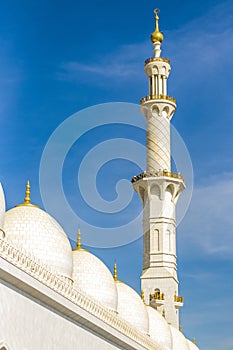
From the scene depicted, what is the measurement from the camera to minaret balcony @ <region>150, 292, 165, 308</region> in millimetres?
36625

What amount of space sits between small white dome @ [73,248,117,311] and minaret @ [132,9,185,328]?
509 inches

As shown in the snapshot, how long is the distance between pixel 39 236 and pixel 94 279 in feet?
14.9

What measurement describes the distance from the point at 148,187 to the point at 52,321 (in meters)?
22.2

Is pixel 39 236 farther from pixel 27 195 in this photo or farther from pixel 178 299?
pixel 178 299

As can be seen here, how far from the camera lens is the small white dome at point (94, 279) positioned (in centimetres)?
2280

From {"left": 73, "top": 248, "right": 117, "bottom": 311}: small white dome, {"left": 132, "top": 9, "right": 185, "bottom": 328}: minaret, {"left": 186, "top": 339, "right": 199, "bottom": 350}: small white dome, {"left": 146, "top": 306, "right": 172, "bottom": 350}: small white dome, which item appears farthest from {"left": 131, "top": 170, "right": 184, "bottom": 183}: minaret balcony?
{"left": 73, "top": 248, "right": 117, "bottom": 311}: small white dome

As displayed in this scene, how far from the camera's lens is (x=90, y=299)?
1955cm

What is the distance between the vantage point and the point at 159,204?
38406mm

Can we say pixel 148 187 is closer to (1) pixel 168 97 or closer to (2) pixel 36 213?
(1) pixel 168 97

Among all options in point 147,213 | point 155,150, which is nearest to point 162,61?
point 155,150

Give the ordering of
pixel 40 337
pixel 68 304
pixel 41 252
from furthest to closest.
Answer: pixel 41 252, pixel 68 304, pixel 40 337

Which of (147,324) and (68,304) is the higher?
(147,324)

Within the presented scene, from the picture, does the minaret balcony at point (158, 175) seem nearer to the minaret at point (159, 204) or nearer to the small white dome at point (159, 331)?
the minaret at point (159, 204)

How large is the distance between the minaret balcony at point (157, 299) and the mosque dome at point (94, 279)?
13.1 metres
